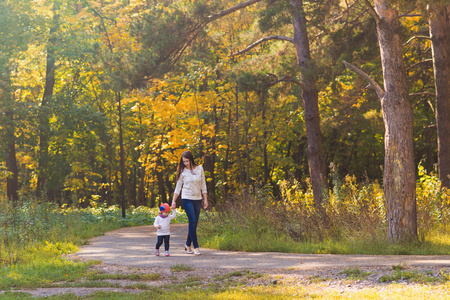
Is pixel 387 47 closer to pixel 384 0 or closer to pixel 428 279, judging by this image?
pixel 384 0

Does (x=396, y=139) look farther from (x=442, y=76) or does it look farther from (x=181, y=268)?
(x=442, y=76)

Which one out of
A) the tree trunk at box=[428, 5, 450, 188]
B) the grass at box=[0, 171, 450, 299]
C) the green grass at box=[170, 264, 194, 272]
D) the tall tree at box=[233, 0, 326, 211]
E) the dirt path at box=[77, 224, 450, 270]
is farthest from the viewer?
the tree trunk at box=[428, 5, 450, 188]

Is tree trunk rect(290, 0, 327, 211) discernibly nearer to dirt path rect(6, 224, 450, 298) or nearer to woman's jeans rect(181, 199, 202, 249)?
dirt path rect(6, 224, 450, 298)

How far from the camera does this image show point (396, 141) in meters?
8.88

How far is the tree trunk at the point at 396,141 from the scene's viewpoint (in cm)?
870

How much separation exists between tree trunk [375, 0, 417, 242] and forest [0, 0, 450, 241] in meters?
0.02

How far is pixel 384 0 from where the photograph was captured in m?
8.60

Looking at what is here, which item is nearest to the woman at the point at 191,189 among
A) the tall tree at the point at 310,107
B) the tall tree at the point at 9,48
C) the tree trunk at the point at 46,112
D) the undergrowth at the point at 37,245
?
the undergrowth at the point at 37,245

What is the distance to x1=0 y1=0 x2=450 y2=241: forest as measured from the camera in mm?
10187

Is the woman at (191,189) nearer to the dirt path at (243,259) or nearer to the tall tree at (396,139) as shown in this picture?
the dirt path at (243,259)

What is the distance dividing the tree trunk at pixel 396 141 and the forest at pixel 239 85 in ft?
0.07

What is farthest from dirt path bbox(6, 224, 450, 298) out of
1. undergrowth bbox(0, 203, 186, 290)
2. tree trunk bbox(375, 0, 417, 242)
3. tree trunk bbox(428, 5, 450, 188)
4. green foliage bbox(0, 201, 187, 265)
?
tree trunk bbox(428, 5, 450, 188)

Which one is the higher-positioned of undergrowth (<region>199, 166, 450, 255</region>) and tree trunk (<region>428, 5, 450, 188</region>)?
tree trunk (<region>428, 5, 450, 188</region>)

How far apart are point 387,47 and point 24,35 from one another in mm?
18077
